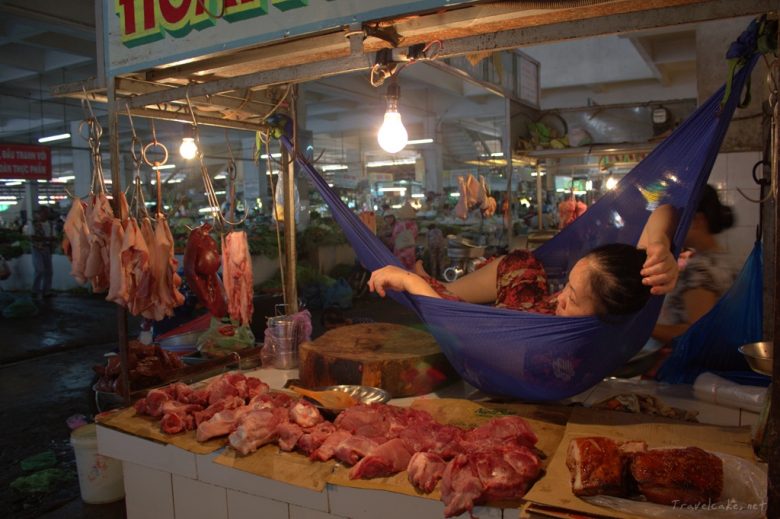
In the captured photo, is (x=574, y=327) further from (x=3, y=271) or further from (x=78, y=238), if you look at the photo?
(x=3, y=271)

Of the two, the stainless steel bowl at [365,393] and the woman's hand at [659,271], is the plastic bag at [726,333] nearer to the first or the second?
the woman's hand at [659,271]

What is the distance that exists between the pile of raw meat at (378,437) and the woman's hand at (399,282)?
1.96ft

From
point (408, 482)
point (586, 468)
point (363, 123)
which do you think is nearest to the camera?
point (586, 468)

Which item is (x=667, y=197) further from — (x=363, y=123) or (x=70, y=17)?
(x=363, y=123)

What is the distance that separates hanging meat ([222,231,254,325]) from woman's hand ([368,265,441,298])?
Result: 128 cm

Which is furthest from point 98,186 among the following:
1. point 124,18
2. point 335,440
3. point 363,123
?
point 363,123

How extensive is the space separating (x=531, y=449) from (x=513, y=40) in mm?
1711

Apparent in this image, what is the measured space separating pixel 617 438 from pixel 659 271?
753mm

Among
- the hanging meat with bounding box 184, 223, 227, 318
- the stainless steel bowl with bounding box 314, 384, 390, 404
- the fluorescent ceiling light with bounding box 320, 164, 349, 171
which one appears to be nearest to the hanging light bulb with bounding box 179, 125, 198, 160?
the hanging meat with bounding box 184, 223, 227, 318

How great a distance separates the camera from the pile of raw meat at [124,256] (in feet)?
11.9

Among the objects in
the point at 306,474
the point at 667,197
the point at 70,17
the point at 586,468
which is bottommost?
the point at 306,474

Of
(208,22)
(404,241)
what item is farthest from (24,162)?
(208,22)

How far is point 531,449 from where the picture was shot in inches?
96.7

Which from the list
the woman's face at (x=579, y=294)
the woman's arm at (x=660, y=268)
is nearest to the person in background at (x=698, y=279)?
the woman's face at (x=579, y=294)
